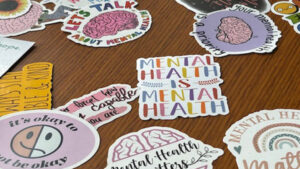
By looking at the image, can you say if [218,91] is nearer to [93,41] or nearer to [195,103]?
[195,103]

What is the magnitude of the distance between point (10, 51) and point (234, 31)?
464 mm

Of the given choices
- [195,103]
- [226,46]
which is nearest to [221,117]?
[195,103]

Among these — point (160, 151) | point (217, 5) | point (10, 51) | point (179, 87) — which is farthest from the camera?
point (217, 5)

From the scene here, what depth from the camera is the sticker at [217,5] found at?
3.29 ft

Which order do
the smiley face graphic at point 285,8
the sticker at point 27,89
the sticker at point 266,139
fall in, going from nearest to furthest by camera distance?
the sticker at point 266,139, the sticker at point 27,89, the smiley face graphic at point 285,8

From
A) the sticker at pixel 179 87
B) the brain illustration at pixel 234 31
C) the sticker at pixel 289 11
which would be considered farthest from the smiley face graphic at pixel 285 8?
the sticker at pixel 179 87

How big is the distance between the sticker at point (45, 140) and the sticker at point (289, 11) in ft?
1.66

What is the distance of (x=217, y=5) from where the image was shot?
3.32 ft

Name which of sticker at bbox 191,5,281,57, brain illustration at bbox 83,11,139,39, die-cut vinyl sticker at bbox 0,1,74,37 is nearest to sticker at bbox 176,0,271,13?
sticker at bbox 191,5,281,57

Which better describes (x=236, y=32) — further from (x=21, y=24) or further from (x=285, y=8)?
(x=21, y=24)

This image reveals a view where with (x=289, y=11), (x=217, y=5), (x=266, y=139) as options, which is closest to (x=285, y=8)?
(x=289, y=11)

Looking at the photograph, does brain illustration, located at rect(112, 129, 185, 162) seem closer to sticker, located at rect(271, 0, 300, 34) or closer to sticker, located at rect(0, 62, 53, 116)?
sticker, located at rect(0, 62, 53, 116)

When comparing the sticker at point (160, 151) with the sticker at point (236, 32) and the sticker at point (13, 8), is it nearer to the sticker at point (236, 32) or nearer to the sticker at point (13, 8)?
the sticker at point (236, 32)

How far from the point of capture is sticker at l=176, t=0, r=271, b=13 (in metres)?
1.00
